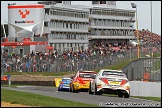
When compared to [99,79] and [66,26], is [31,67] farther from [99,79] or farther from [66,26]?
[66,26]

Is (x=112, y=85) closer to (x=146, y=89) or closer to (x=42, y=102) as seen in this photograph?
(x=146, y=89)

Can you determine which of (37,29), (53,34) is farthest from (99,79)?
(53,34)

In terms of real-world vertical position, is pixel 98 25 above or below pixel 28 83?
above

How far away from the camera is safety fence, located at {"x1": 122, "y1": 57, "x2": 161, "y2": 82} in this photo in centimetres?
3606

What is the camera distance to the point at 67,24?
350 ft

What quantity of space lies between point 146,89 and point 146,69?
3.19 m

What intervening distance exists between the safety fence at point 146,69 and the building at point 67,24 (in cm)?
3796

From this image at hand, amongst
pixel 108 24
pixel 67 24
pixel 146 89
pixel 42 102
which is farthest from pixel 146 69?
pixel 108 24

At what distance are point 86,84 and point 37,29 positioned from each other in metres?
57.1

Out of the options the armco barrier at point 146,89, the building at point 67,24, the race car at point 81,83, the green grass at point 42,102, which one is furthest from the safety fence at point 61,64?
the green grass at point 42,102

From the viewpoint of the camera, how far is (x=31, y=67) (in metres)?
57.4

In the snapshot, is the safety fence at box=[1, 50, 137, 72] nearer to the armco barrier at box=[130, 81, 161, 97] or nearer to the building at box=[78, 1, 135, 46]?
the armco barrier at box=[130, 81, 161, 97]

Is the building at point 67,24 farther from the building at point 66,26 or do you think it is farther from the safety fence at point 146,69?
the safety fence at point 146,69

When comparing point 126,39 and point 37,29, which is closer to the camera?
point 37,29
